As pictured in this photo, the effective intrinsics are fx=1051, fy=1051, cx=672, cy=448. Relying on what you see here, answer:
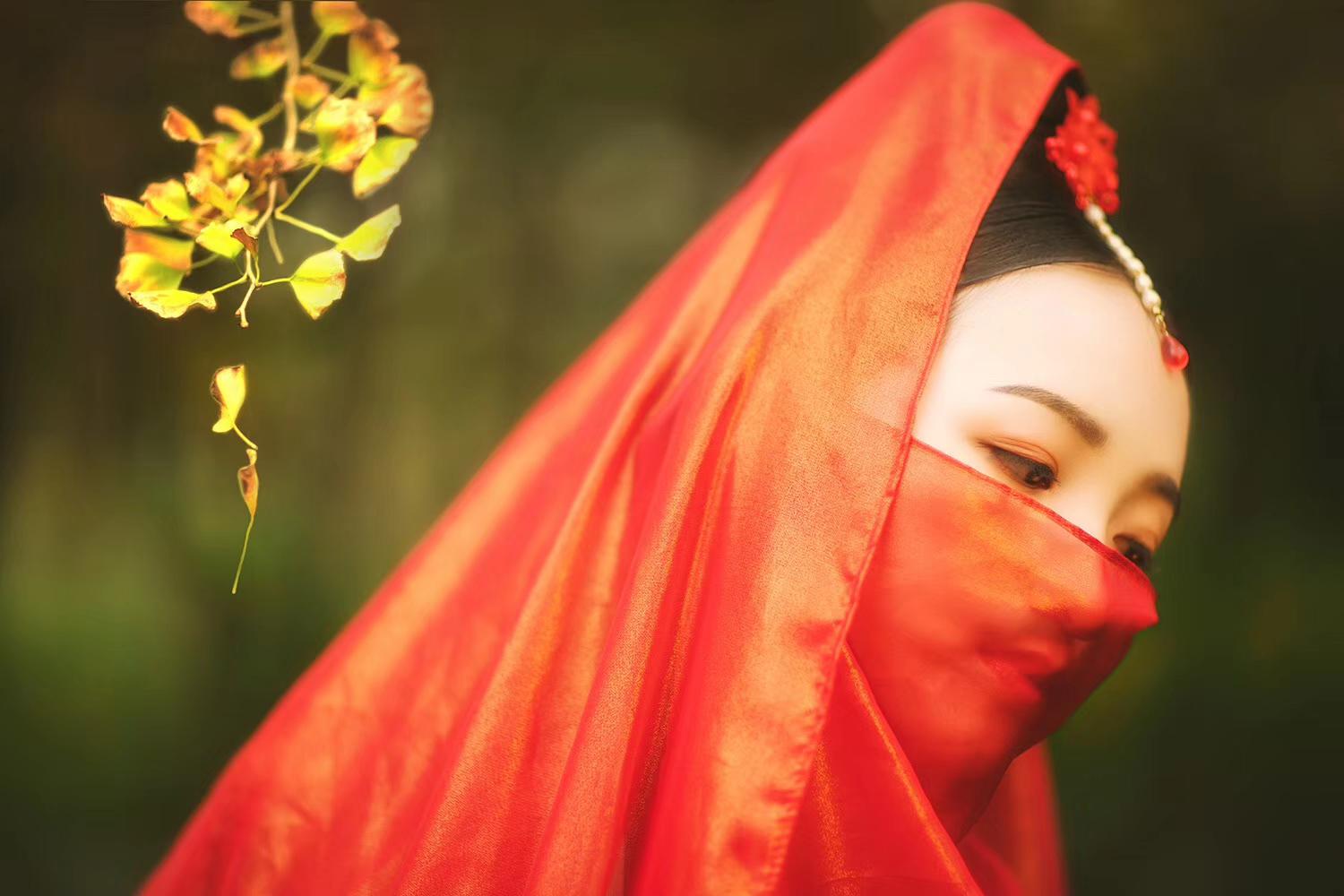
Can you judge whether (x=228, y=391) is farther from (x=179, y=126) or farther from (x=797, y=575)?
(x=797, y=575)

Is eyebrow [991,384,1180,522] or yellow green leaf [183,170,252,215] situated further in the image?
eyebrow [991,384,1180,522]

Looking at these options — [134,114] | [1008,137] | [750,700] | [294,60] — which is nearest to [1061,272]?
[1008,137]

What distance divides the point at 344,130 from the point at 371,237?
0.06 metres

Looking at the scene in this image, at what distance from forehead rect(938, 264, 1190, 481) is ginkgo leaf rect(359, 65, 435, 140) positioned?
1.22 feet

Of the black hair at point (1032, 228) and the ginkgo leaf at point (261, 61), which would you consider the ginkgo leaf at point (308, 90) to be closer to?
the ginkgo leaf at point (261, 61)

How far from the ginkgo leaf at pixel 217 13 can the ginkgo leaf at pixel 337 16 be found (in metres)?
0.05

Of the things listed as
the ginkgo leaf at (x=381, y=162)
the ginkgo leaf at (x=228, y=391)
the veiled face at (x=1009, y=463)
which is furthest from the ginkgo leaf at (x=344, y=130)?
the veiled face at (x=1009, y=463)

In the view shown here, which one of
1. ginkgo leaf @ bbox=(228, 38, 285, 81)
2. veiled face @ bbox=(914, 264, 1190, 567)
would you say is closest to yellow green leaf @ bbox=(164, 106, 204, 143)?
ginkgo leaf @ bbox=(228, 38, 285, 81)

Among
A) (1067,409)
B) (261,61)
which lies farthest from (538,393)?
(1067,409)

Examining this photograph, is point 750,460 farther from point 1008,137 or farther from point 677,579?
point 1008,137

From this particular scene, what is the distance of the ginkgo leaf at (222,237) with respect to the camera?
0.57 meters

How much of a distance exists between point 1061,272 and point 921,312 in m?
0.12

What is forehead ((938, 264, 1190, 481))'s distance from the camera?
27.4 inches

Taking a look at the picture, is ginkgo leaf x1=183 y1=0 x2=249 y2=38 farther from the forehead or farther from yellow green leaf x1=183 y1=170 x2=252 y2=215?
the forehead
